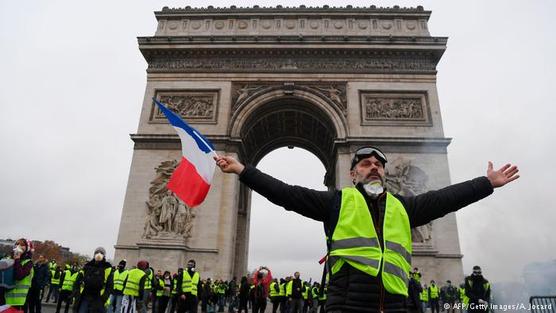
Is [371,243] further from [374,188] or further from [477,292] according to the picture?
[477,292]

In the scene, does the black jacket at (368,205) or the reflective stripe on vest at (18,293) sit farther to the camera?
the reflective stripe on vest at (18,293)

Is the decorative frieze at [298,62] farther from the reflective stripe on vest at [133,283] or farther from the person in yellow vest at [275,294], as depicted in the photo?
the reflective stripe on vest at [133,283]

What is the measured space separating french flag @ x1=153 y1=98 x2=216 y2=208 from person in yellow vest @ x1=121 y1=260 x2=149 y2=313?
4976 millimetres

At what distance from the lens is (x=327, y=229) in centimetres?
214

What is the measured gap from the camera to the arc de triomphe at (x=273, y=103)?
650 inches

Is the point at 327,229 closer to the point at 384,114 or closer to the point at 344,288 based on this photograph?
the point at 344,288

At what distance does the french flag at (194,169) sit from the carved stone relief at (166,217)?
44.0ft

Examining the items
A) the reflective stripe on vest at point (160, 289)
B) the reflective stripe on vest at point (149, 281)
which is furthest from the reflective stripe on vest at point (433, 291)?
the reflective stripe on vest at point (149, 281)

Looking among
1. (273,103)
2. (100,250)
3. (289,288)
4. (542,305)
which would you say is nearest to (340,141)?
(273,103)

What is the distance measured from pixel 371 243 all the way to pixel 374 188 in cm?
34

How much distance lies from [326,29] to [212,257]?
13.2 meters

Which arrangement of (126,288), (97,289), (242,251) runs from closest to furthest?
1. (97,289)
2. (126,288)
3. (242,251)

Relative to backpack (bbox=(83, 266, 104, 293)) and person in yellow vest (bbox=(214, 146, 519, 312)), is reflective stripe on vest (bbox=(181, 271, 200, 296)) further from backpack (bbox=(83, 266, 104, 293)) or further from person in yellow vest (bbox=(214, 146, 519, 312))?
person in yellow vest (bbox=(214, 146, 519, 312))

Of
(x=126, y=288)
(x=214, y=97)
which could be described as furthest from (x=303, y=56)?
(x=126, y=288)
